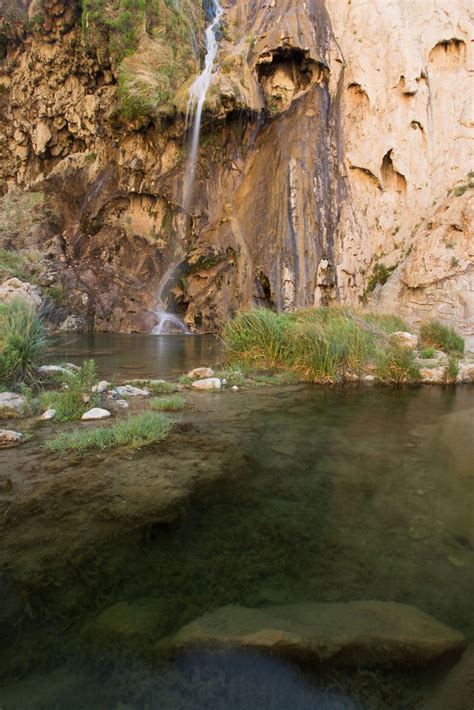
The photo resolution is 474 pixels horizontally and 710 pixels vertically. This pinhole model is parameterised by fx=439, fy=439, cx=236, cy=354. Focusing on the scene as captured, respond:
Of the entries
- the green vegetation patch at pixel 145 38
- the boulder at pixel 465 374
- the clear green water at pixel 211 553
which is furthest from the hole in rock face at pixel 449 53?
the clear green water at pixel 211 553

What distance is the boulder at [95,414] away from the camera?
200 inches

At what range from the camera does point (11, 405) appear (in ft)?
17.1

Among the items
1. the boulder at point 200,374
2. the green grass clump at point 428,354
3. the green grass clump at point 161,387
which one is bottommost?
the green grass clump at point 161,387

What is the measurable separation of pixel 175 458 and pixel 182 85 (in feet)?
72.8

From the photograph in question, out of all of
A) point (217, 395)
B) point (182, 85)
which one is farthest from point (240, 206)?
point (217, 395)

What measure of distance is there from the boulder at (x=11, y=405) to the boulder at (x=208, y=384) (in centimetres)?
258

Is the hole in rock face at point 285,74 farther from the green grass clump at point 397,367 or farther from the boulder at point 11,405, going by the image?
the boulder at point 11,405

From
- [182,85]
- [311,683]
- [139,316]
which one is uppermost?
[182,85]

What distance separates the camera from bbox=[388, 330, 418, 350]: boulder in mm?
8818

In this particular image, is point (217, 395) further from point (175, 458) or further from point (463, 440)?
point (463, 440)

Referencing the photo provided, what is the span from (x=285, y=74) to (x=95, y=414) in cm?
2076

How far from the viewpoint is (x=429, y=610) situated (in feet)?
6.79

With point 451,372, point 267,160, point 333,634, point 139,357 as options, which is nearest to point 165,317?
point 267,160

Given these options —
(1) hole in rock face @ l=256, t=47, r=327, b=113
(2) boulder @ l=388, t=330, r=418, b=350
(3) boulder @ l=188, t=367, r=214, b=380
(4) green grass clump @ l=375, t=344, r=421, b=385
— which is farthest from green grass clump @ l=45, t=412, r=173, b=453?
(1) hole in rock face @ l=256, t=47, r=327, b=113
